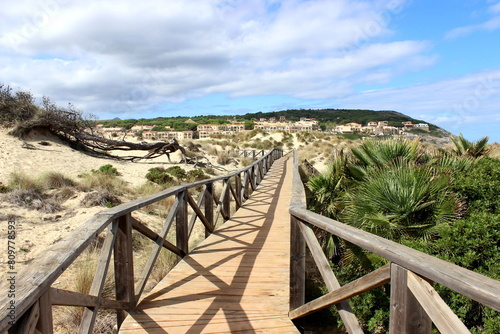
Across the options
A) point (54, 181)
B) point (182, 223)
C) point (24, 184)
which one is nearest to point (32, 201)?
point (24, 184)

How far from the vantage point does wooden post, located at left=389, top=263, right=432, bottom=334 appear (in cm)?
155

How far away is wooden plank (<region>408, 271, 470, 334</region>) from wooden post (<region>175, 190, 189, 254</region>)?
10.2 ft

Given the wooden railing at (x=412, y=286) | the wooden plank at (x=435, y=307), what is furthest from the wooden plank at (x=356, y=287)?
the wooden plank at (x=435, y=307)

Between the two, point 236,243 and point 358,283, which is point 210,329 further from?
point 236,243

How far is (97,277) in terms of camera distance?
2.45 m

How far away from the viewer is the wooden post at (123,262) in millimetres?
2904

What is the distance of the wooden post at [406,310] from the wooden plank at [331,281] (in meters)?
0.59

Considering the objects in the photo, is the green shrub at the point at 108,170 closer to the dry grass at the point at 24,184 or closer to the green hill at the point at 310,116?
the dry grass at the point at 24,184

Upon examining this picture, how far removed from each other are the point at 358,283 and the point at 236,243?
140 inches

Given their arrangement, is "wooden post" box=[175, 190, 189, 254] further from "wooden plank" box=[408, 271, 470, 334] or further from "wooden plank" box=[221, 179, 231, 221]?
"wooden plank" box=[408, 271, 470, 334]

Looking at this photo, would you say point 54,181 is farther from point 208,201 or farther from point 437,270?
point 437,270

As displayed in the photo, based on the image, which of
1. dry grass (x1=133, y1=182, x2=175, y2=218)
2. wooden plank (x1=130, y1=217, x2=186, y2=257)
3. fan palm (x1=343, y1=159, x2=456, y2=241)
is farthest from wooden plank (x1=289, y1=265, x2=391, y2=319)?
dry grass (x1=133, y1=182, x2=175, y2=218)

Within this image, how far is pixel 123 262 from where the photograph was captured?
291 cm

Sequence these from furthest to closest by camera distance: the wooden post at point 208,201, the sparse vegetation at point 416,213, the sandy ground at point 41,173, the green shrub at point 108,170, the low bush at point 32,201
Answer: the green shrub at point 108,170 → the low bush at point 32,201 → the sandy ground at point 41,173 → the wooden post at point 208,201 → the sparse vegetation at point 416,213
